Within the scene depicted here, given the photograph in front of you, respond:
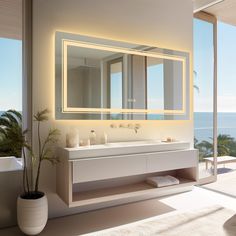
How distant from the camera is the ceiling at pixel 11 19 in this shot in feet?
10.4

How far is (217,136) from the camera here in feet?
15.4

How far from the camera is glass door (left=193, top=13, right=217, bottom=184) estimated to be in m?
4.39

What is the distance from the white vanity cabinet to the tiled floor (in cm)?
20

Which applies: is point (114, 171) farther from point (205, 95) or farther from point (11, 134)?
point (205, 95)

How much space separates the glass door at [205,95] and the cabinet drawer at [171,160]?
3.29ft

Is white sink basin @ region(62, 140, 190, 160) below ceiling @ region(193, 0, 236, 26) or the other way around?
below

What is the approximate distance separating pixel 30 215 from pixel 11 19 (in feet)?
8.21

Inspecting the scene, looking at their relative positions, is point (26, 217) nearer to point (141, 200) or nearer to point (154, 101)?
point (141, 200)

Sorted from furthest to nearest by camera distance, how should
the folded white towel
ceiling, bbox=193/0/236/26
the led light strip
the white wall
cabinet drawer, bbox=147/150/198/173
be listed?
ceiling, bbox=193/0/236/26
the folded white towel
cabinet drawer, bbox=147/150/198/173
the led light strip
the white wall

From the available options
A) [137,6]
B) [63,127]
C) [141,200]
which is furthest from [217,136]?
[63,127]

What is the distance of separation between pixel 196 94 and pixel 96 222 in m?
2.66

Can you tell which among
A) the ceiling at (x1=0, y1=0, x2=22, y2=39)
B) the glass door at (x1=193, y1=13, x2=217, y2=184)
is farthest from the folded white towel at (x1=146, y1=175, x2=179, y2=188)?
the ceiling at (x1=0, y1=0, x2=22, y2=39)

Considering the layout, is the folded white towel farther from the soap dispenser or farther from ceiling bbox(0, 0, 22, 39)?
ceiling bbox(0, 0, 22, 39)

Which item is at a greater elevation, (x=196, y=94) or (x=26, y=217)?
(x=196, y=94)
